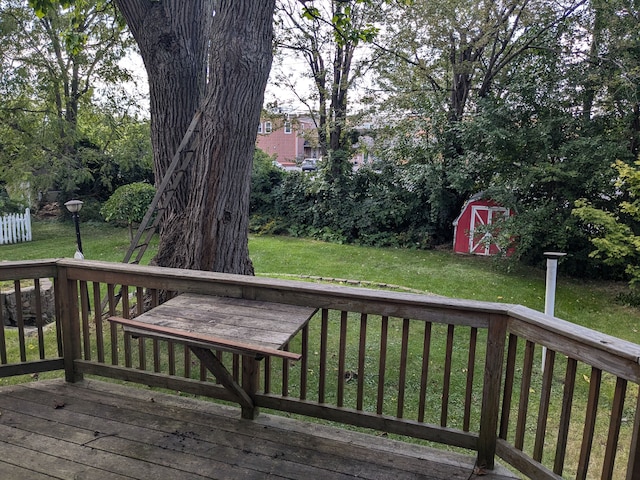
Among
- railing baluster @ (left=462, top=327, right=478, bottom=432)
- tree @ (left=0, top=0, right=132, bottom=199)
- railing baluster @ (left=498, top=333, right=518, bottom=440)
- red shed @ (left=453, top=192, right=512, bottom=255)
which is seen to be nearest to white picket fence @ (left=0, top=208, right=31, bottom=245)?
tree @ (left=0, top=0, right=132, bottom=199)

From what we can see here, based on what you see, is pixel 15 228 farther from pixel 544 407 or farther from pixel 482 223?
pixel 544 407

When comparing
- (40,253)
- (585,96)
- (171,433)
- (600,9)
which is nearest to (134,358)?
(171,433)

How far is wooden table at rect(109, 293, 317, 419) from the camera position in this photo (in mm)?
1686

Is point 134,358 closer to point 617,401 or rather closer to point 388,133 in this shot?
point 617,401

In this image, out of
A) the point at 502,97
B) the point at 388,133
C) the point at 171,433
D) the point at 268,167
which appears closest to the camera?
the point at 171,433

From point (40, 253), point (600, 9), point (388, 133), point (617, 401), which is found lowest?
point (40, 253)

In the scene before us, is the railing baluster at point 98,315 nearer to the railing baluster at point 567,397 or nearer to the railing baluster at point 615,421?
the railing baluster at point 567,397

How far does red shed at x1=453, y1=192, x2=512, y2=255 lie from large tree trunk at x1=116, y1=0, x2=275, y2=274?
6.12 metres

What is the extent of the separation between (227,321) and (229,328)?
92 millimetres

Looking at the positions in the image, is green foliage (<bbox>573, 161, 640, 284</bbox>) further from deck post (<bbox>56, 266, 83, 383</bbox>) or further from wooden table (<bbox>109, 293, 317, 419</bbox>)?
deck post (<bbox>56, 266, 83, 383</bbox>)

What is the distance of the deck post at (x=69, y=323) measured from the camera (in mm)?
2569

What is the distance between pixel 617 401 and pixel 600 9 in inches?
325

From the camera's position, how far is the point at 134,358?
385 cm

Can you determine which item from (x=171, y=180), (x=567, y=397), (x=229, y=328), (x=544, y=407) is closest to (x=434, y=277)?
(x=171, y=180)
